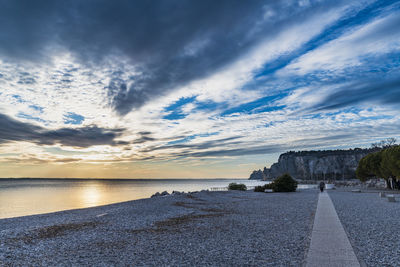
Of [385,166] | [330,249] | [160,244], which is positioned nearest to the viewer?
[330,249]

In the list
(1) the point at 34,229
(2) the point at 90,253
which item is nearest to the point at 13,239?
(1) the point at 34,229

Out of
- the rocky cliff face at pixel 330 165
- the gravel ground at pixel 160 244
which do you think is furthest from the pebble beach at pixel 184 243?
the rocky cliff face at pixel 330 165

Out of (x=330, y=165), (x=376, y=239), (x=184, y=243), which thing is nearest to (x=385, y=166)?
(x=376, y=239)

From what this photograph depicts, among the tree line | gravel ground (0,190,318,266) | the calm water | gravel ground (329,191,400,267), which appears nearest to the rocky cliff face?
the tree line

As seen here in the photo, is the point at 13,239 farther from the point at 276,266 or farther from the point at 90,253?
the point at 276,266

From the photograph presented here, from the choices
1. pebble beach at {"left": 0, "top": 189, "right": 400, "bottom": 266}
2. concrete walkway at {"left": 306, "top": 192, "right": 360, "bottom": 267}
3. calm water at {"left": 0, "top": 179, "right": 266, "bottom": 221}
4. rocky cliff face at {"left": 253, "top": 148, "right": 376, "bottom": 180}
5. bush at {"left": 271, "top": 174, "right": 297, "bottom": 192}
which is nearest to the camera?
concrete walkway at {"left": 306, "top": 192, "right": 360, "bottom": 267}

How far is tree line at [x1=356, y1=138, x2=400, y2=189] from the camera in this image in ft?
109

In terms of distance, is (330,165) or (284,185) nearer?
(284,185)

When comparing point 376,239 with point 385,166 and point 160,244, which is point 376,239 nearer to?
point 160,244

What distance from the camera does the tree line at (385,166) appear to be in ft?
109

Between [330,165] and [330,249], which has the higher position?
[330,165]

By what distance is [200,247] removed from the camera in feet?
24.6

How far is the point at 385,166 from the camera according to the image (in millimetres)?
37406

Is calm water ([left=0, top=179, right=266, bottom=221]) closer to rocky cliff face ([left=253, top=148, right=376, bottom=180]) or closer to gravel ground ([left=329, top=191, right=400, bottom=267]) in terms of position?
gravel ground ([left=329, top=191, right=400, bottom=267])
